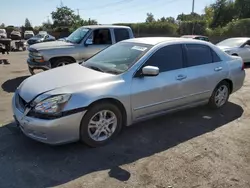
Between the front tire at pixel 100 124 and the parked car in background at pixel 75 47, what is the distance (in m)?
4.85

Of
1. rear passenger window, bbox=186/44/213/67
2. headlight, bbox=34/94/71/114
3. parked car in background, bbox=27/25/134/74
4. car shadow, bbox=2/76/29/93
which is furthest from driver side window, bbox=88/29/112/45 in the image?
headlight, bbox=34/94/71/114

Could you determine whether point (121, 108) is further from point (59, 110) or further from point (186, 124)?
point (186, 124)

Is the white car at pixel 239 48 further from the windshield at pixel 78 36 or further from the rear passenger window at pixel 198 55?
the rear passenger window at pixel 198 55

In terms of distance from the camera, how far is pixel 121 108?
167 inches

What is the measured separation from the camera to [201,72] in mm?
5266

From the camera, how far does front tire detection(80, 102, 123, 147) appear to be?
389 cm

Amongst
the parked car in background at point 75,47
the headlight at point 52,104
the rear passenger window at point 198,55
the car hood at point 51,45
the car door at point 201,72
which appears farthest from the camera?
the car hood at point 51,45

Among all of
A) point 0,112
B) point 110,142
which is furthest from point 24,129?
point 0,112

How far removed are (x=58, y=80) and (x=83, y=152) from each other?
1.13m

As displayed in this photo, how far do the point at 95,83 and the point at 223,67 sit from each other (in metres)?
2.97

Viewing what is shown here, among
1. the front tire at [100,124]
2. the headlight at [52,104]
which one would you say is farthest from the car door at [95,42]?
the headlight at [52,104]

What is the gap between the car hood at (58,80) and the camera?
394cm

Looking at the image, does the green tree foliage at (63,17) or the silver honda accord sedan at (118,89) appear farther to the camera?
the green tree foliage at (63,17)

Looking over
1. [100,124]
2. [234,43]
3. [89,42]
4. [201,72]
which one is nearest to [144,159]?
[100,124]
